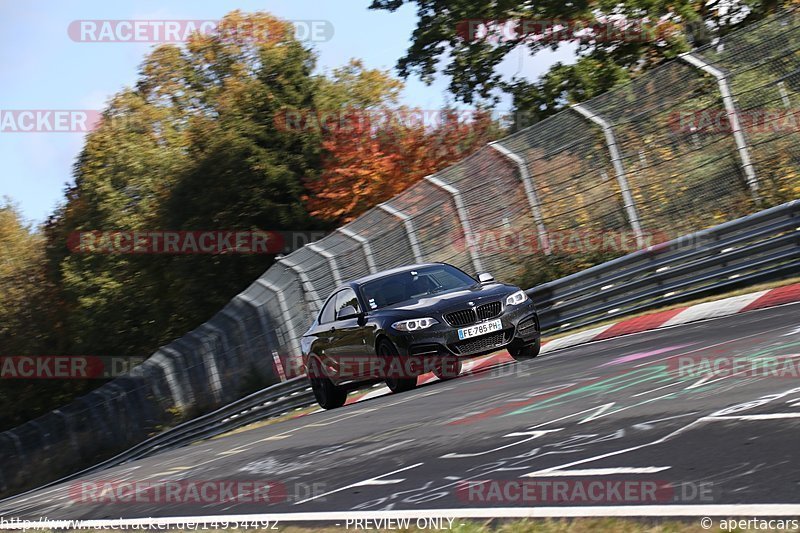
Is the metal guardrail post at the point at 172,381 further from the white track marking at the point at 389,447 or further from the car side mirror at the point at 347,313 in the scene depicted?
the white track marking at the point at 389,447

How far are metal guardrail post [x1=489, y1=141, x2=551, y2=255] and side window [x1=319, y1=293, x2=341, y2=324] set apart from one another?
3.77 metres

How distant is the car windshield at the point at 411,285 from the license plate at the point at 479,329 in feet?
3.95

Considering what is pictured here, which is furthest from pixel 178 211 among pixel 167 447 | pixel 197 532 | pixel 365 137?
pixel 197 532

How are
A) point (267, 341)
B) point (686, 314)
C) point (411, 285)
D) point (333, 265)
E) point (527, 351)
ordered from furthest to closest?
point (267, 341)
point (333, 265)
point (411, 285)
point (527, 351)
point (686, 314)

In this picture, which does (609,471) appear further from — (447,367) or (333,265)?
(333,265)

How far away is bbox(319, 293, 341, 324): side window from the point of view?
1634 cm

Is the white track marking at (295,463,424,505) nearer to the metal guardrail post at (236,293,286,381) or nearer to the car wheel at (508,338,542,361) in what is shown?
the car wheel at (508,338,542,361)

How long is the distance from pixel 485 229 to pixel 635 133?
346cm

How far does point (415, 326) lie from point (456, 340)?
53 centimetres

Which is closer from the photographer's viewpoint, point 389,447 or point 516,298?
point 389,447

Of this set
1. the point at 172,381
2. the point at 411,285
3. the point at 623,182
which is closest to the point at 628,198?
the point at 623,182

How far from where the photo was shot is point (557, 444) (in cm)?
727

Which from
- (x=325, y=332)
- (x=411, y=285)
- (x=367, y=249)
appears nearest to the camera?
(x=411, y=285)

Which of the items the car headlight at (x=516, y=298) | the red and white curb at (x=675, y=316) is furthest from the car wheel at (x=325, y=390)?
the car headlight at (x=516, y=298)
